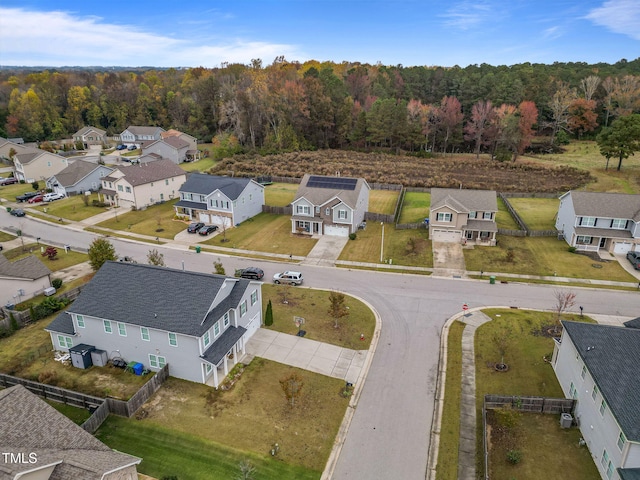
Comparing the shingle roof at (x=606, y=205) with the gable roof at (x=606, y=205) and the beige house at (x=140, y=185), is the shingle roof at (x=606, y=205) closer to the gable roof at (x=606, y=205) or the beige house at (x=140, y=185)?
the gable roof at (x=606, y=205)

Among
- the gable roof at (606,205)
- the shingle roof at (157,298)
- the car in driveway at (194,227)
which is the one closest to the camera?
the shingle roof at (157,298)

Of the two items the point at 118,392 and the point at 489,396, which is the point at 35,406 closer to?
the point at 118,392

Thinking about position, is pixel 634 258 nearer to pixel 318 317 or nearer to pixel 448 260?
pixel 448 260

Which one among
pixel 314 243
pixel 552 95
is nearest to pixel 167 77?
pixel 552 95

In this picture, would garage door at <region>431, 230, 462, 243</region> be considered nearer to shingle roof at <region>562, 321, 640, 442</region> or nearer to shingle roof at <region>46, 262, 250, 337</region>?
shingle roof at <region>562, 321, 640, 442</region>

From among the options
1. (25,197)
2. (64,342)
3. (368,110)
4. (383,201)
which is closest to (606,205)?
(383,201)

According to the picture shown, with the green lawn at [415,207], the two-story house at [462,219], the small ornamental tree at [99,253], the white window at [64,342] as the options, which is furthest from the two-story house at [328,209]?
the white window at [64,342]
